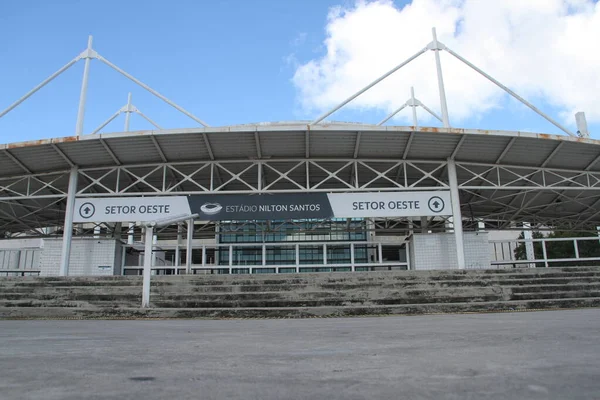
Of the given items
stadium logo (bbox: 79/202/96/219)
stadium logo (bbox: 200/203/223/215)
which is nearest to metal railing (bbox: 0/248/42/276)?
stadium logo (bbox: 79/202/96/219)

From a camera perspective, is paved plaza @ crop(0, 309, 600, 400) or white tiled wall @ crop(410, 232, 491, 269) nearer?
paved plaza @ crop(0, 309, 600, 400)

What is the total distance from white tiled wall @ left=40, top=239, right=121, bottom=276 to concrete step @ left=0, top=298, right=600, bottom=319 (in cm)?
1022

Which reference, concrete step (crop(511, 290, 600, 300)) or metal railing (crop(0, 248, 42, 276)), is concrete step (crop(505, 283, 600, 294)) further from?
metal railing (crop(0, 248, 42, 276))

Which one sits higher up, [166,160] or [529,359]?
[166,160]

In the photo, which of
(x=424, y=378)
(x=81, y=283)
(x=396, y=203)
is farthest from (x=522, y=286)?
(x=81, y=283)

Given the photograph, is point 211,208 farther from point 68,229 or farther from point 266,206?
point 68,229

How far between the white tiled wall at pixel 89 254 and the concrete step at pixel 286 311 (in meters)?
10.2

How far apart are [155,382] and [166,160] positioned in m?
17.9

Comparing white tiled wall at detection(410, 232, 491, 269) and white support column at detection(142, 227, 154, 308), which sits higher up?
white tiled wall at detection(410, 232, 491, 269)

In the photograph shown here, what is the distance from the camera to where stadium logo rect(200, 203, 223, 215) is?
19.3 m

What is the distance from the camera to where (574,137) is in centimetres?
1802

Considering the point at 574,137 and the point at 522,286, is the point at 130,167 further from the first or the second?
the point at 574,137

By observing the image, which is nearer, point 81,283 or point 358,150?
point 81,283

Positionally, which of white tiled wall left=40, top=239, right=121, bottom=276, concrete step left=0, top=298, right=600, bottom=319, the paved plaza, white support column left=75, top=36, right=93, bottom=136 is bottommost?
the paved plaza
